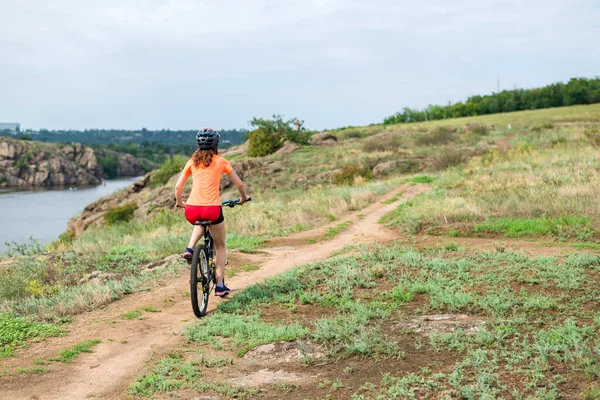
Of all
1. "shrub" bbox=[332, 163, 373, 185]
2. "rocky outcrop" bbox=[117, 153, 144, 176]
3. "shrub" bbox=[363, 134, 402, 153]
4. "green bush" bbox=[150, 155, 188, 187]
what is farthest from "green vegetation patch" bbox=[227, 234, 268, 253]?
"rocky outcrop" bbox=[117, 153, 144, 176]

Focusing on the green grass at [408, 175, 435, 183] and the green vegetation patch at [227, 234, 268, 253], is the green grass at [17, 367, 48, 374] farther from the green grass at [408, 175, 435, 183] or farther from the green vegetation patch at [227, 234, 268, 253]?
the green grass at [408, 175, 435, 183]

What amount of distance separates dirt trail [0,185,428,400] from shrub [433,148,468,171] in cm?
2088

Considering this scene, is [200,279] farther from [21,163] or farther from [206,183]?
[21,163]

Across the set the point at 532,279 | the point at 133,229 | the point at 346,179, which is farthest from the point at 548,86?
the point at 532,279

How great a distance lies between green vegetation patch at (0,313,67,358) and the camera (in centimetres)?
623

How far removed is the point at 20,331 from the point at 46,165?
134048mm

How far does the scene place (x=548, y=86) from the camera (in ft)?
314

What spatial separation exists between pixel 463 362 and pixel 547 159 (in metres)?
17.5

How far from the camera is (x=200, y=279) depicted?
23.2 feet

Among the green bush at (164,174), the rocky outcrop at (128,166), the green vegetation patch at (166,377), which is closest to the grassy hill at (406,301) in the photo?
the green vegetation patch at (166,377)

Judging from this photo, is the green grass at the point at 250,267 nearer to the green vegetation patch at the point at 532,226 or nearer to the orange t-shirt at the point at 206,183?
the orange t-shirt at the point at 206,183

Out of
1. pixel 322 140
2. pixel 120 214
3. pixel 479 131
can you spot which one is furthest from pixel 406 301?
pixel 479 131

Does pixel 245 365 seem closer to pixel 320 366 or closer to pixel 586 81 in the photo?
pixel 320 366

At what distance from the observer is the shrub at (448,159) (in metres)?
29.9
